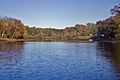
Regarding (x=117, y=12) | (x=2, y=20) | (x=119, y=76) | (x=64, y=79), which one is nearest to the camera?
(x=64, y=79)

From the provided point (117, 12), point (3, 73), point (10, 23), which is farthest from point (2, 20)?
point (3, 73)

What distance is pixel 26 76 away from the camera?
21312 millimetres

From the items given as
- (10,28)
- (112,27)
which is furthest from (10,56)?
(10,28)

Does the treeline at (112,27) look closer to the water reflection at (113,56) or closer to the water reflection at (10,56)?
the water reflection at (113,56)

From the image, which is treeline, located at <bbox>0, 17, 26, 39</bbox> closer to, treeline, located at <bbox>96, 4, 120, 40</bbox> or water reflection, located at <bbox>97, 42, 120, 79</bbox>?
treeline, located at <bbox>96, 4, 120, 40</bbox>

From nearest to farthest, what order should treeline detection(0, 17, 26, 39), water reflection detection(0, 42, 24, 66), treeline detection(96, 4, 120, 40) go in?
water reflection detection(0, 42, 24, 66)
treeline detection(96, 4, 120, 40)
treeline detection(0, 17, 26, 39)

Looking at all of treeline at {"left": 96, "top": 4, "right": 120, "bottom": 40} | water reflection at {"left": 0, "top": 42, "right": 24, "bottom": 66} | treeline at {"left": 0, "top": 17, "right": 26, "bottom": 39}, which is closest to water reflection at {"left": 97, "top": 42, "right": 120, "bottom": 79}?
water reflection at {"left": 0, "top": 42, "right": 24, "bottom": 66}

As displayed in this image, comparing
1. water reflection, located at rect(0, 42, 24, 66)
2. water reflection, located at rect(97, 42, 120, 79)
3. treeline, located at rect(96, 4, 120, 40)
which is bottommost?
water reflection, located at rect(97, 42, 120, 79)

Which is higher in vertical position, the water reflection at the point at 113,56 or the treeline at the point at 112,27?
the treeline at the point at 112,27

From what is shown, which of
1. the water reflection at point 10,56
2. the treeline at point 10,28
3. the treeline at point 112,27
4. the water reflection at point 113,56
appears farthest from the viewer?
the treeline at point 10,28

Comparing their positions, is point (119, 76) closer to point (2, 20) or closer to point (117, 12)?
point (117, 12)

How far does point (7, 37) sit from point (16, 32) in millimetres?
5382

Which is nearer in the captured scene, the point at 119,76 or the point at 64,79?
the point at 64,79

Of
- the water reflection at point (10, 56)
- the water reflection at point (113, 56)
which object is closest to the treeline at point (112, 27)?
the water reflection at point (113, 56)
